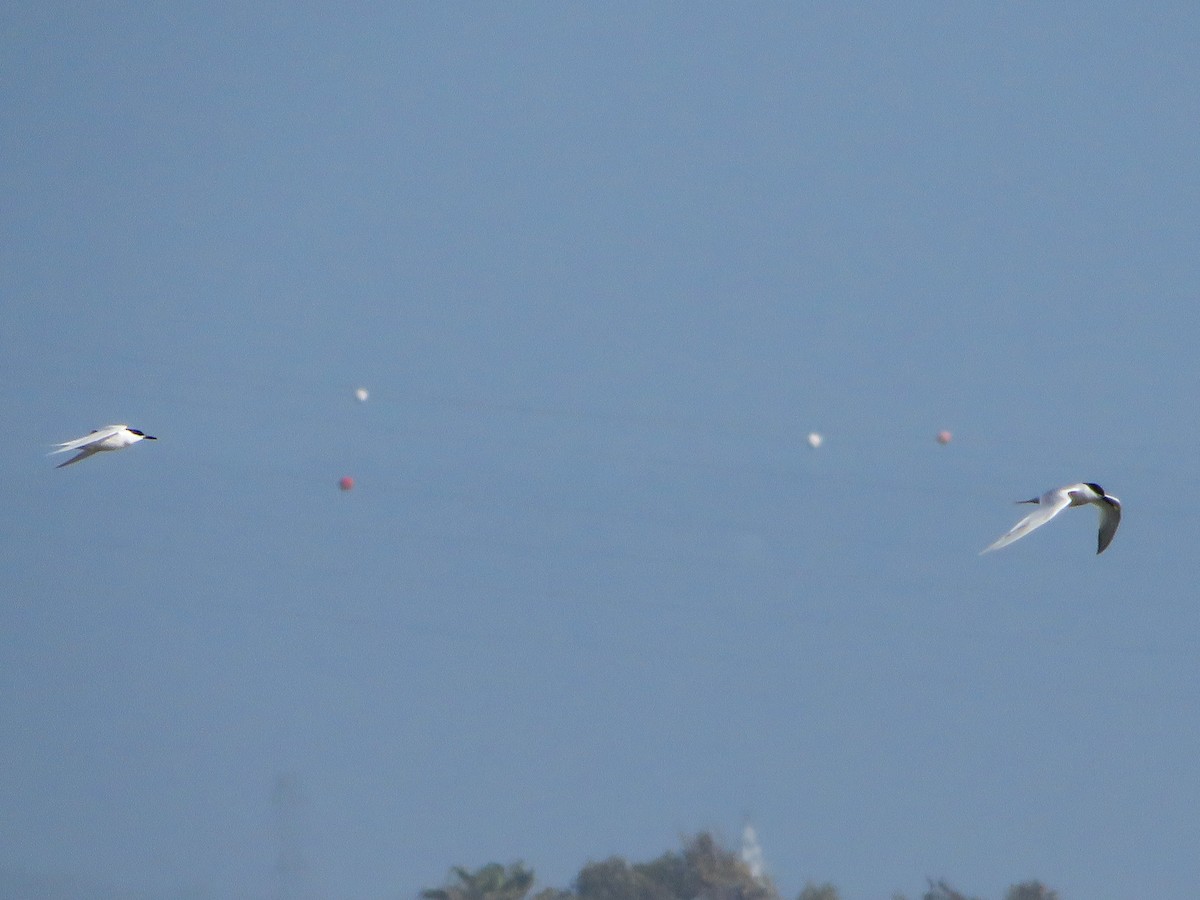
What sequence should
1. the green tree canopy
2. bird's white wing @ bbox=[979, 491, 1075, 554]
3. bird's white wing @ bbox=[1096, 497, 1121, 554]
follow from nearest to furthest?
bird's white wing @ bbox=[979, 491, 1075, 554] → bird's white wing @ bbox=[1096, 497, 1121, 554] → the green tree canopy

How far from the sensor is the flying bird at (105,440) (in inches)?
981

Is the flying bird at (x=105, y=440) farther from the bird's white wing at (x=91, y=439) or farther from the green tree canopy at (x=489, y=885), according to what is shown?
the green tree canopy at (x=489, y=885)

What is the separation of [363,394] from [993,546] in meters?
37.0

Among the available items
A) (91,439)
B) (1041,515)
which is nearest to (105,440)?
(91,439)

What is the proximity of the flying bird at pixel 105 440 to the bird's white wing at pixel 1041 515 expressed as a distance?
41.9 ft

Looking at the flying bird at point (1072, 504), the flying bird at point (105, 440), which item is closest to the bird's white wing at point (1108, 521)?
the flying bird at point (1072, 504)

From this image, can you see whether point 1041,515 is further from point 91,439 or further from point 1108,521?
point 91,439

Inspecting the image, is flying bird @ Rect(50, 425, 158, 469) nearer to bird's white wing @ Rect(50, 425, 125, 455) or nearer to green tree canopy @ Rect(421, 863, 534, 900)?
bird's white wing @ Rect(50, 425, 125, 455)

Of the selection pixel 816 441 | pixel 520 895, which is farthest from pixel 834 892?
pixel 816 441

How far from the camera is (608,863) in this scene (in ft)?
184

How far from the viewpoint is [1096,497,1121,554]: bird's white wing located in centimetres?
2262

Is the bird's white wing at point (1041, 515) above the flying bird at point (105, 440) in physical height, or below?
below

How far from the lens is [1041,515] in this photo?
19.7 meters

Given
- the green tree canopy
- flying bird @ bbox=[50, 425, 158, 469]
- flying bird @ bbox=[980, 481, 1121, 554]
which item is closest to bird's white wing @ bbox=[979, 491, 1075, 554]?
flying bird @ bbox=[980, 481, 1121, 554]
